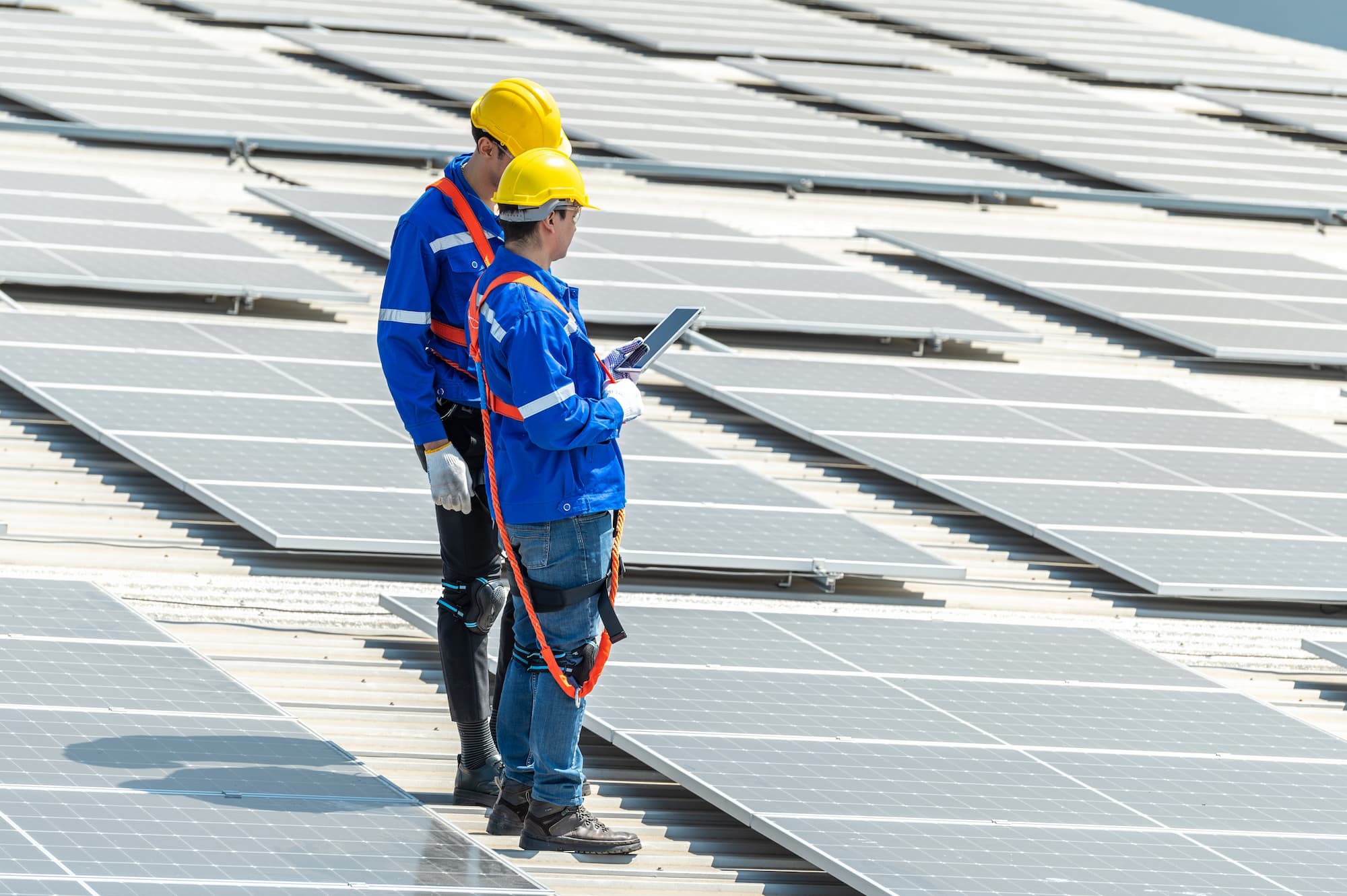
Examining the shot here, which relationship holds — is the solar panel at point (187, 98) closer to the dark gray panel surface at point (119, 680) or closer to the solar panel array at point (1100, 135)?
the solar panel array at point (1100, 135)

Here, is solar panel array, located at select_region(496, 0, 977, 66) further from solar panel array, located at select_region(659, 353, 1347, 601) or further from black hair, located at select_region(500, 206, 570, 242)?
black hair, located at select_region(500, 206, 570, 242)

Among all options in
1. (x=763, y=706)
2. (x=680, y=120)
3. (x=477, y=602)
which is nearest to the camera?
(x=477, y=602)

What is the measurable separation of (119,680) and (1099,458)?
259 inches

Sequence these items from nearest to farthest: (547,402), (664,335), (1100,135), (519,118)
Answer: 1. (547,402)
2. (664,335)
3. (519,118)
4. (1100,135)

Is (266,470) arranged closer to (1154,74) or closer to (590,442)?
(590,442)

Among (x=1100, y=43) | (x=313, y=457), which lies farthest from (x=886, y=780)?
(x=1100, y=43)

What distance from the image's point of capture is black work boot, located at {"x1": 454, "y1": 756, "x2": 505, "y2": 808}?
789 cm

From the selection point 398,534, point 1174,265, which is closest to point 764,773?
point 398,534

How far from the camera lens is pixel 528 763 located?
774 cm

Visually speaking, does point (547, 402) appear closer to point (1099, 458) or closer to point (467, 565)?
point (467, 565)

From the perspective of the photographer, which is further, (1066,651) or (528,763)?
(1066,651)

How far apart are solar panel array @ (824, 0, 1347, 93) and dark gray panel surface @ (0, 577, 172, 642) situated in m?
25.7

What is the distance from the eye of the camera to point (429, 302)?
7859 millimetres

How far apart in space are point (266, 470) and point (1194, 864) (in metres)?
5.36
